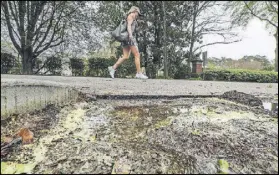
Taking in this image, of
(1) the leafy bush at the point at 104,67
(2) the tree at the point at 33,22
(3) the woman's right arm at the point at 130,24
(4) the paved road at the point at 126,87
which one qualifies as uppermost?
(2) the tree at the point at 33,22

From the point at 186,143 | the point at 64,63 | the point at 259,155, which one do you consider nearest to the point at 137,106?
the point at 186,143

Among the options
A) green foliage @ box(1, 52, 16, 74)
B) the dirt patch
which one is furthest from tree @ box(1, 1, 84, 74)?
the dirt patch

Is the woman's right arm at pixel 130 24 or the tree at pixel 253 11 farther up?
the tree at pixel 253 11

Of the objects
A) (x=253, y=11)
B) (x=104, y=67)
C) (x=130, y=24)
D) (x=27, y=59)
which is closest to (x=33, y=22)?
(x=27, y=59)

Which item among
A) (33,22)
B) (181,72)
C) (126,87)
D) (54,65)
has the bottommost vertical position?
(126,87)

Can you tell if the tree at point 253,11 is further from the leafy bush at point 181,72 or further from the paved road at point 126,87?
the paved road at point 126,87

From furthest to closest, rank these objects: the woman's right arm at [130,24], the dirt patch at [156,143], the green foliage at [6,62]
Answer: the green foliage at [6,62] → the woman's right arm at [130,24] → the dirt patch at [156,143]

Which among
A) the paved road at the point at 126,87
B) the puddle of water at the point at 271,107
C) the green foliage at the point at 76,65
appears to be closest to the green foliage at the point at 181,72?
the green foliage at the point at 76,65

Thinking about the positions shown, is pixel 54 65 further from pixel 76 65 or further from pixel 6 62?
pixel 6 62

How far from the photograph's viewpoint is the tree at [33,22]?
13828mm

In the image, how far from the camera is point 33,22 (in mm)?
14055

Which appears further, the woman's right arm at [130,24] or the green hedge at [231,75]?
the green hedge at [231,75]

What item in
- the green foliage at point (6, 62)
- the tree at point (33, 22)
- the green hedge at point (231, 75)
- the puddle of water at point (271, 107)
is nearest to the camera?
the puddle of water at point (271, 107)

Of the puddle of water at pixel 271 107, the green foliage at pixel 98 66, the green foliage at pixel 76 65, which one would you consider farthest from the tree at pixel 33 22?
the puddle of water at pixel 271 107
